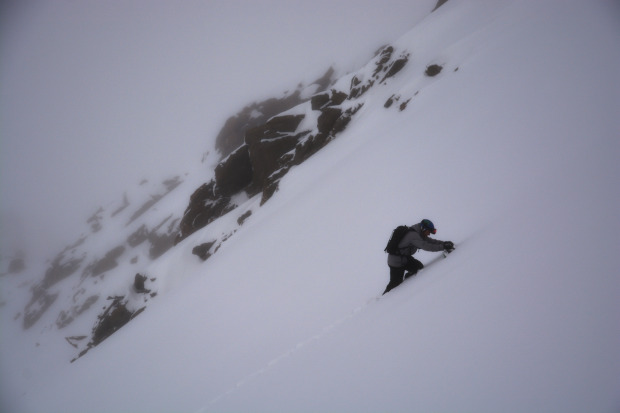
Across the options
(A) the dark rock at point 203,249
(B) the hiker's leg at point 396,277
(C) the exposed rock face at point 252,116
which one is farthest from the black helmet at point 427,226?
(C) the exposed rock face at point 252,116

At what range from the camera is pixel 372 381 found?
2547 mm

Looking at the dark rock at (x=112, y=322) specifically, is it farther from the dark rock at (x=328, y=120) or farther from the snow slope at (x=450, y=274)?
the dark rock at (x=328, y=120)

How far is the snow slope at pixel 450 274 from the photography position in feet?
6.40

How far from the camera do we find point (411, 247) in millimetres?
5176

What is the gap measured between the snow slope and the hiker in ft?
1.05

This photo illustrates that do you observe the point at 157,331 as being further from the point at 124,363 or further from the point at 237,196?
the point at 237,196

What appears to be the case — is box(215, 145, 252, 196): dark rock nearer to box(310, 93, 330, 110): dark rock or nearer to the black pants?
box(310, 93, 330, 110): dark rock

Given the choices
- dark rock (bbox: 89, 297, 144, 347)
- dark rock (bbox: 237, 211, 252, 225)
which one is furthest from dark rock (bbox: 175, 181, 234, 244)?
dark rock (bbox: 89, 297, 144, 347)

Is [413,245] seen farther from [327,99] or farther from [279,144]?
[327,99]

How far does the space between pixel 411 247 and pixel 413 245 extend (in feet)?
0.26

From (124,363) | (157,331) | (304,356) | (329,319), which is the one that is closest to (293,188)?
(157,331)

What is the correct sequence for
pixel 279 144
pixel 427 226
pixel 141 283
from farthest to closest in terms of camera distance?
pixel 279 144 → pixel 141 283 → pixel 427 226

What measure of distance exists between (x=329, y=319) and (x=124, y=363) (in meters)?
13.0

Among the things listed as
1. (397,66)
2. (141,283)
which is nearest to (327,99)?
(397,66)
